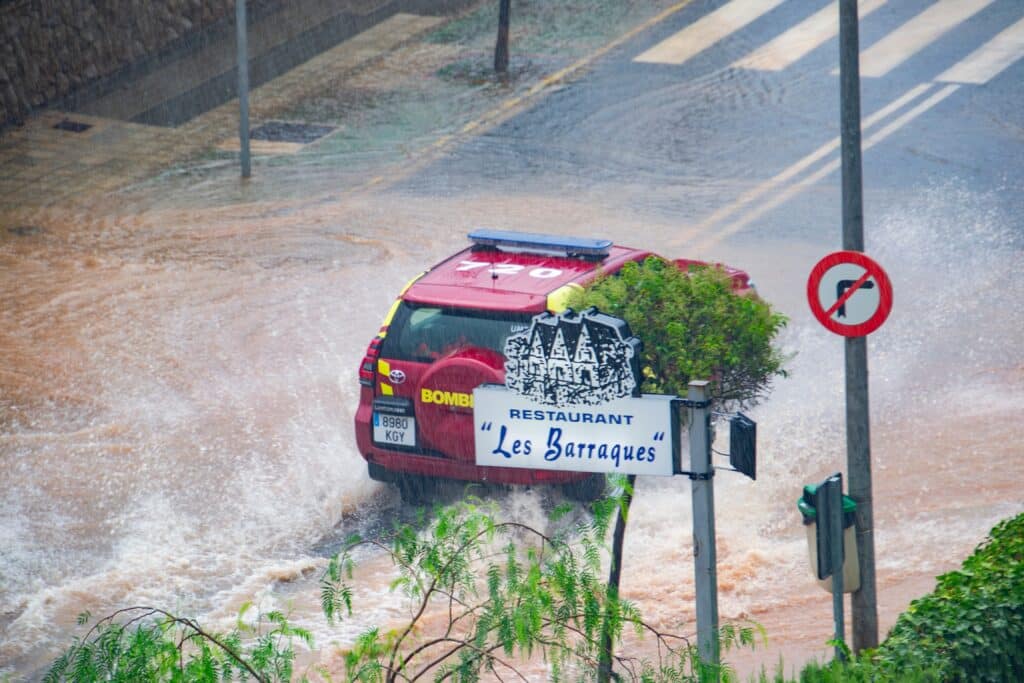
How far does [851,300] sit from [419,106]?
47.4 ft

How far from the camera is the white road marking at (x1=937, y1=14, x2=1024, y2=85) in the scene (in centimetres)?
2178

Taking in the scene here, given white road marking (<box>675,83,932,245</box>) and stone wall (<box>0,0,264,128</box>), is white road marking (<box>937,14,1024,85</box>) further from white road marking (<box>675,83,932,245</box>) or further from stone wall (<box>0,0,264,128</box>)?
stone wall (<box>0,0,264,128</box>)

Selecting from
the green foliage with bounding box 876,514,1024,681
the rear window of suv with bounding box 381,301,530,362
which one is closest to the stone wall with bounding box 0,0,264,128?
the rear window of suv with bounding box 381,301,530,362

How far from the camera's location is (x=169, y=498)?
1260 centimetres

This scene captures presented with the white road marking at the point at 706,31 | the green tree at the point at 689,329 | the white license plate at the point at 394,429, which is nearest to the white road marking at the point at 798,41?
the white road marking at the point at 706,31

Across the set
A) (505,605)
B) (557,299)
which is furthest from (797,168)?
(505,605)

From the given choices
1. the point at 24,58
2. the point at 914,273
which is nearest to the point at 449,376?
the point at 914,273

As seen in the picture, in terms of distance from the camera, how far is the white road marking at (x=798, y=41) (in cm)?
2292

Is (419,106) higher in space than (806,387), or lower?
higher

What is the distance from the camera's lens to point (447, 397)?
35.8 ft

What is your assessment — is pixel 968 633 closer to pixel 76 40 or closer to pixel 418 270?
pixel 418 270

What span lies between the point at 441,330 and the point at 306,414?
3.27 meters

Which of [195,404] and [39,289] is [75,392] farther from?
[39,289]

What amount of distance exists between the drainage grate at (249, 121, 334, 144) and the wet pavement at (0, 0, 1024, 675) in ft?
0.92
